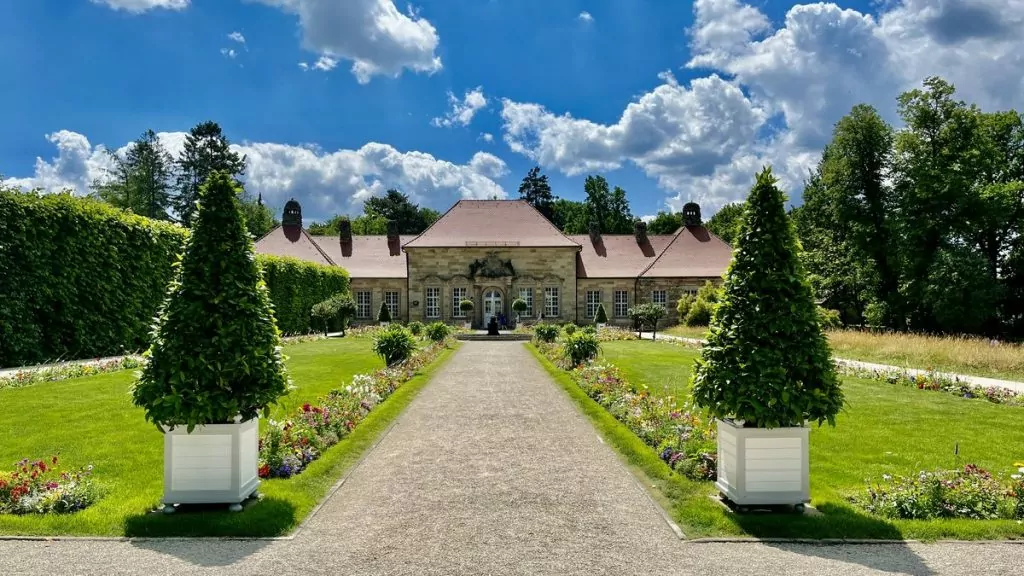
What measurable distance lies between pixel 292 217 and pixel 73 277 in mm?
26376

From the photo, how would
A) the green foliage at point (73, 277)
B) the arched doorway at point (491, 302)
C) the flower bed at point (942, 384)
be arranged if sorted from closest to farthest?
the flower bed at point (942, 384) → the green foliage at point (73, 277) → the arched doorway at point (491, 302)

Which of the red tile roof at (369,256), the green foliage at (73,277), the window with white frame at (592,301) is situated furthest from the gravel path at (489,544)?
the red tile roof at (369,256)

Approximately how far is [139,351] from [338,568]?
54.0ft

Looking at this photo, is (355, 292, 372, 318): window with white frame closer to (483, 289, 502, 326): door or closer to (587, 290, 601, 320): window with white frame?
(483, 289, 502, 326): door

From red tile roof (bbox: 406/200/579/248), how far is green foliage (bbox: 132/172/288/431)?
31130mm

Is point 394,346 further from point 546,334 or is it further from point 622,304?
point 622,304

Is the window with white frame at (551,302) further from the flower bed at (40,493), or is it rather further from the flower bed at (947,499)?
the flower bed at (40,493)

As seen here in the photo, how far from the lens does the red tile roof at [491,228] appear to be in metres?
37.5

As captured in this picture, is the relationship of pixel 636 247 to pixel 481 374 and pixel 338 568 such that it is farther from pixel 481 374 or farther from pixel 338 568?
pixel 338 568

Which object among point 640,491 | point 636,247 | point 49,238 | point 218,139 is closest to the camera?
point 640,491

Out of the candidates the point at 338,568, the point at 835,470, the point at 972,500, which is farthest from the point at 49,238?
the point at 972,500

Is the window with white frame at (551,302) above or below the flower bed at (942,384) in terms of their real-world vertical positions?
above

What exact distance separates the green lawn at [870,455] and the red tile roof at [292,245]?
1140 inches

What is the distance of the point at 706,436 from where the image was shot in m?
7.65
